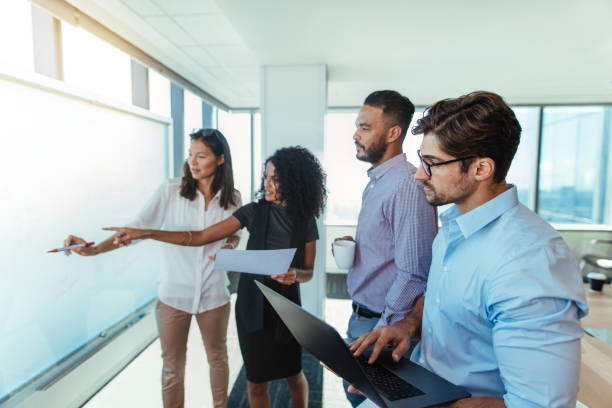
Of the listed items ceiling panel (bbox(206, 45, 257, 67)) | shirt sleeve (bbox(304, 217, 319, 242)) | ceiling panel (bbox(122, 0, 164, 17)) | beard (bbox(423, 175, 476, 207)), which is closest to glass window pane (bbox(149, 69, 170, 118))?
ceiling panel (bbox(206, 45, 257, 67))

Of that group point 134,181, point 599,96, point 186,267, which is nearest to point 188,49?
point 134,181

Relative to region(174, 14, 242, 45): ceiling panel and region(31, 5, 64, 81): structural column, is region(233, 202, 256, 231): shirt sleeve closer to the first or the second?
region(31, 5, 64, 81): structural column

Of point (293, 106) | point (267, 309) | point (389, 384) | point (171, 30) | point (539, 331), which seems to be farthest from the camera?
point (293, 106)

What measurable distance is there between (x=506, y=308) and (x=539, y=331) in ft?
0.19

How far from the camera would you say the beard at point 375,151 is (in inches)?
50.3

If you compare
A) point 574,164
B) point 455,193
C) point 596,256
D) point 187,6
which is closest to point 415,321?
point 455,193

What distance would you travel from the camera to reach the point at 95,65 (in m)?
1.95

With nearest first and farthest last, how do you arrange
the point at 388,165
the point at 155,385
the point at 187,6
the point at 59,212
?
the point at 388,165
the point at 59,212
the point at 187,6
the point at 155,385

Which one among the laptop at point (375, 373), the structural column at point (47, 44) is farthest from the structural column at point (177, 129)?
the laptop at point (375, 373)

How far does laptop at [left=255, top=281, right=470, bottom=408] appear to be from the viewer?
61cm

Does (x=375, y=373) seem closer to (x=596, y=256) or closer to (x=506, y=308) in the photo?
(x=506, y=308)

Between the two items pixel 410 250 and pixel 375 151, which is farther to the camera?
pixel 375 151

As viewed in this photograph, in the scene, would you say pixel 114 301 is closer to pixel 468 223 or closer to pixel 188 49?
pixel 188 49

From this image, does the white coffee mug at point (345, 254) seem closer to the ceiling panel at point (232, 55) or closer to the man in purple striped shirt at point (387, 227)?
the man in purple striped shirt at point (387, 227)
